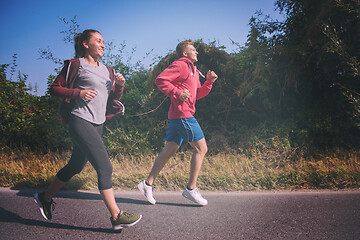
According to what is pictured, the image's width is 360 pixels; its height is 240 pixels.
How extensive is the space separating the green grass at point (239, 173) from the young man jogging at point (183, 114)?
687mm

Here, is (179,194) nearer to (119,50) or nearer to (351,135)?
(351,135)

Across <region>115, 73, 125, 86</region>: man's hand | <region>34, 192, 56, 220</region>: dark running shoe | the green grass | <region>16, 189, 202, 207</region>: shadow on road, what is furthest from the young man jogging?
<region>34, 192, 56, 220</region>: dark running shoe

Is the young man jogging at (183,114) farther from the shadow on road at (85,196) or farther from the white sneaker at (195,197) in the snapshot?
the shadow on road at (85,196)

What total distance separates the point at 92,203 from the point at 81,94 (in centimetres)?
167

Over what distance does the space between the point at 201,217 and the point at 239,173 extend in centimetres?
147

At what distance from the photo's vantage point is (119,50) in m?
6.07

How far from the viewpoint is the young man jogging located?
309cm

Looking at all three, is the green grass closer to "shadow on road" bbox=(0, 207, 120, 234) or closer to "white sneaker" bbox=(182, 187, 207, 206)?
"white sneaker" bbox=(182, 187, 207, 206)

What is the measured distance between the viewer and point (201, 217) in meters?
2.80

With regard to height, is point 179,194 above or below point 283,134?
below

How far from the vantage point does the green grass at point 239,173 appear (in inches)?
148

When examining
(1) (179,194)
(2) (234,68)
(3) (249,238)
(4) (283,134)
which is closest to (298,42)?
(2) (234,68)

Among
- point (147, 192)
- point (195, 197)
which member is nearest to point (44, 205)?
point (147, 192)

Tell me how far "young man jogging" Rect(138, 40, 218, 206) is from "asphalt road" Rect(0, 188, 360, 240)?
11.9 inches
